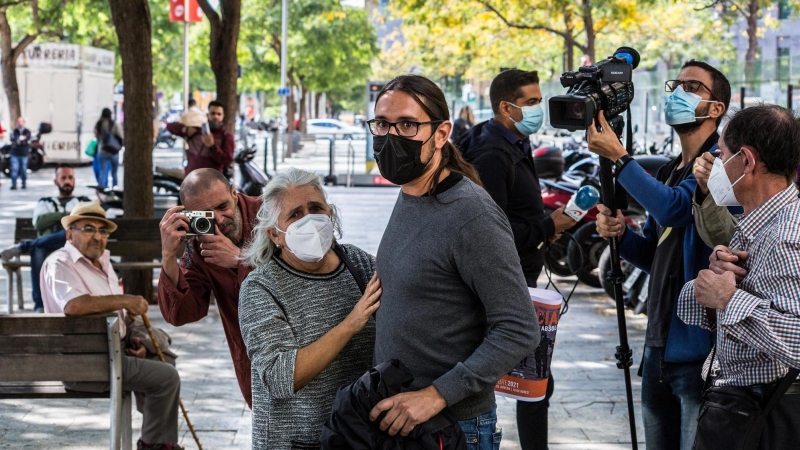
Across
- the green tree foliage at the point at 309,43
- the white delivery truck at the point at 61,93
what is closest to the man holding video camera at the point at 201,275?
the white delivery truck at the point at 61,93

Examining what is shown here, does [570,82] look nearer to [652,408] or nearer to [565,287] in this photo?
[652,408]

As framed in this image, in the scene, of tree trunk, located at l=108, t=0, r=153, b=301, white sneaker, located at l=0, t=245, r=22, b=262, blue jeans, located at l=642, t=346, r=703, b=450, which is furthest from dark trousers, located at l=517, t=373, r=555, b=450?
tree trunk, located at l=108, t=0, r=153, b=301

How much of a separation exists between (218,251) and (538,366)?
4.42ft

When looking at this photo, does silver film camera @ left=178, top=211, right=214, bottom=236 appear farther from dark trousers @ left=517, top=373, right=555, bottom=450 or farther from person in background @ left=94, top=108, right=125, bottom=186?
person in background @ left=94, top=108, right=125, bottom=186

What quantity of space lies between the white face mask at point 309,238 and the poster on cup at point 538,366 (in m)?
1.19

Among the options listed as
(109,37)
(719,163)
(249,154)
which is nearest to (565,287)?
(249,154)

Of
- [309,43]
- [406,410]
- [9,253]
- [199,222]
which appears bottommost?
[9,253]

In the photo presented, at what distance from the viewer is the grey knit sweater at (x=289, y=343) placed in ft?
10.6

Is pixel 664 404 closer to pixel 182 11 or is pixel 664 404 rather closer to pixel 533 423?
pixel 533 423

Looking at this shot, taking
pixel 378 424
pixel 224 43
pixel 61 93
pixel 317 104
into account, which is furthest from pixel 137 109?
pixel 317 104

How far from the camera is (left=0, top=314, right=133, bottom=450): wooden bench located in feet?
16.4

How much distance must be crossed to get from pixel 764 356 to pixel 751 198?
1.61 feet

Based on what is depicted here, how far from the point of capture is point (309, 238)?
3361 millimetres

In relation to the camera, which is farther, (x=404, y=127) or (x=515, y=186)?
(x=515, y=186)
